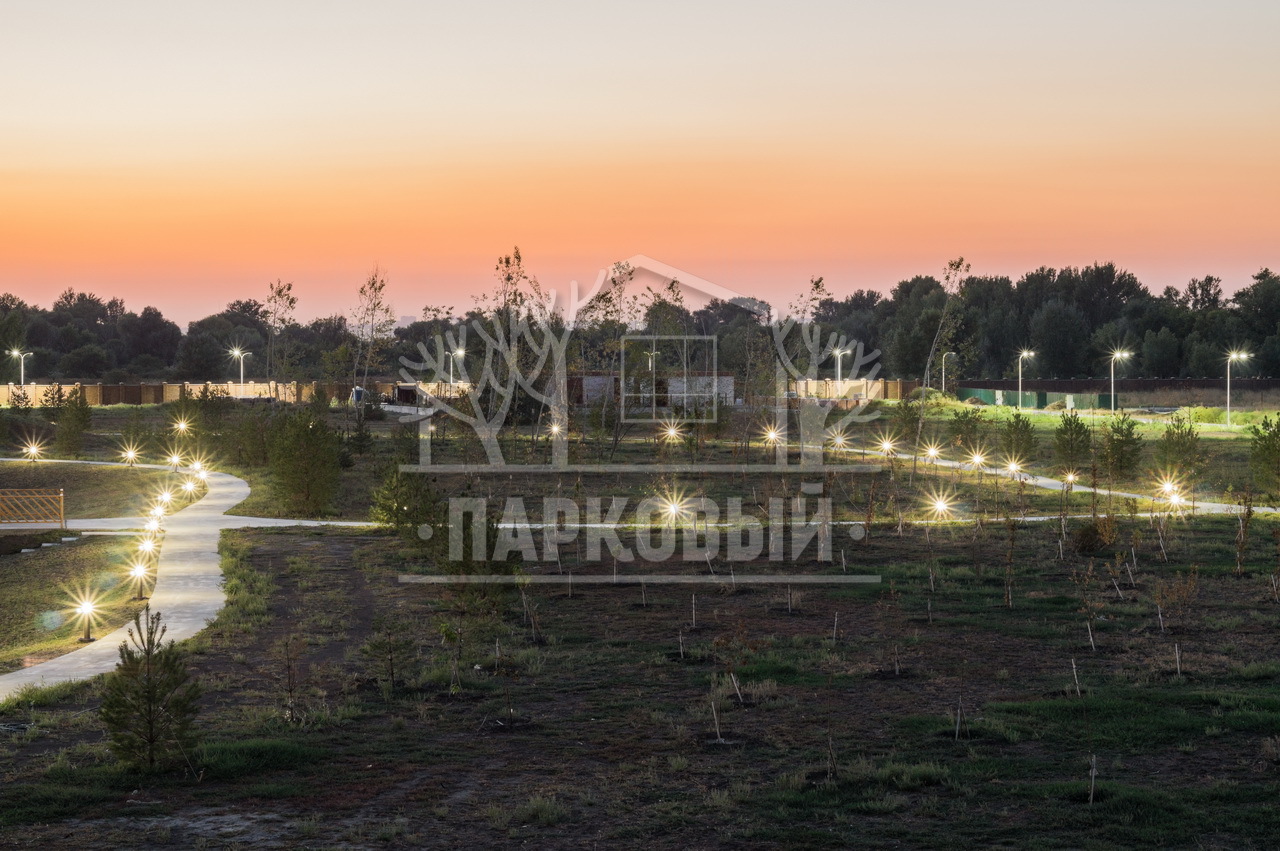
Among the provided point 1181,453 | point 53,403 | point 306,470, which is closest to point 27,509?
point 306,470

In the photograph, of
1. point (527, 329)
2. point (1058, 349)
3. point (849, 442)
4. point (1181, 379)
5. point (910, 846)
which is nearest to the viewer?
point (910, 846)

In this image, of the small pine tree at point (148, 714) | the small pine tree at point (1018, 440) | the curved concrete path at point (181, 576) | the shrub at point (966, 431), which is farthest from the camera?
the shrub at point (966, 431)

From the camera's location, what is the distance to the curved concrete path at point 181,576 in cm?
1321

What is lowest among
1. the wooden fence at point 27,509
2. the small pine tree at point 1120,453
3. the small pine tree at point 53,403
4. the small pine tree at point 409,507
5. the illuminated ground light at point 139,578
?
the illuminated ground light at point 139,578

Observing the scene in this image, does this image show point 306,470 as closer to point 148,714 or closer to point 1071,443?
point 148,714

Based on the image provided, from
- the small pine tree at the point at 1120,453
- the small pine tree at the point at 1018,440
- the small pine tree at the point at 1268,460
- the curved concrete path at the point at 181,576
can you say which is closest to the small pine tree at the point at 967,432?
the small pine tree at the point at 1018,440

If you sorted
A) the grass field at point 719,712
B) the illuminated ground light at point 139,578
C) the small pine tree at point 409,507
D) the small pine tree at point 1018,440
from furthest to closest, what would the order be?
the small pine tree at point 1018,440
the illuminated ground light at point 139,578
the small pine tree at point 409,507
the grass field at point 719,712

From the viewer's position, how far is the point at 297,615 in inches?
626

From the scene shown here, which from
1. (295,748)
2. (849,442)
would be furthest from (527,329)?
(295,748)

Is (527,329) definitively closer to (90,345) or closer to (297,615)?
(297,615)

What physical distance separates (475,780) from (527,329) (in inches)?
1119

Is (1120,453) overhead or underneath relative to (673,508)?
overhead

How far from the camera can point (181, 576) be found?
1903 cm

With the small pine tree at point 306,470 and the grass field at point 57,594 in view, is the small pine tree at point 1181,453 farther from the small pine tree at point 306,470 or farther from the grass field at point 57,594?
the grass field at point 57,594
